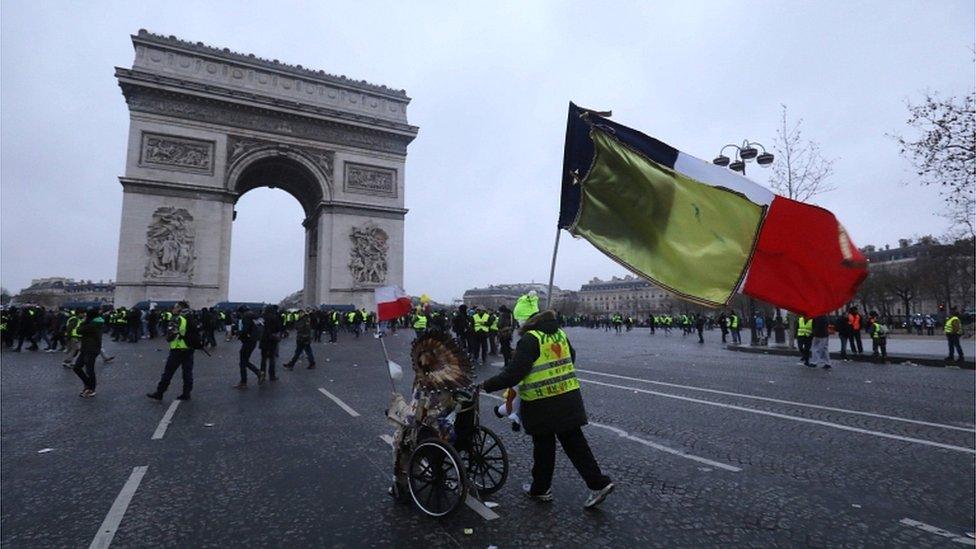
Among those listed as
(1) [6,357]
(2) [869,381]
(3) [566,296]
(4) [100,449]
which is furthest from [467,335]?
(3) [566,296]

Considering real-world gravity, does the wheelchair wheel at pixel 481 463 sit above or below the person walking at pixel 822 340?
below

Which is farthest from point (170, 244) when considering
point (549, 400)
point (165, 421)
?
point (549, 400)

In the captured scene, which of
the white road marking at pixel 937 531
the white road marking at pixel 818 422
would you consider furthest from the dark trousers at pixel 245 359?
the white road marking at pixel 937 531

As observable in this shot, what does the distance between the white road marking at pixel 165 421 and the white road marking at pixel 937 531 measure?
23.4 ft

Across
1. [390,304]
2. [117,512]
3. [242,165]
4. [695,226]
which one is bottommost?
[117,512]

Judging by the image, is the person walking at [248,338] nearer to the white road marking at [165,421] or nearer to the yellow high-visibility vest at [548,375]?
the white road marking at [165,421]

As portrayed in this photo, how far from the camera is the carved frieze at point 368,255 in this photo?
115 ft

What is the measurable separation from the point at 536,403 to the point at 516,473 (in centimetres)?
125

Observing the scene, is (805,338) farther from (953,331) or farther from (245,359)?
(245,359)

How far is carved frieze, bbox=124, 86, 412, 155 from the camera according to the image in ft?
101

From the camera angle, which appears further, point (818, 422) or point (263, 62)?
point (263, 62)

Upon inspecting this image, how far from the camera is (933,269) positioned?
5184 centimetres

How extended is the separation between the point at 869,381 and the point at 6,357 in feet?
78.5

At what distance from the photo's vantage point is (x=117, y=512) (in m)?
3.83
